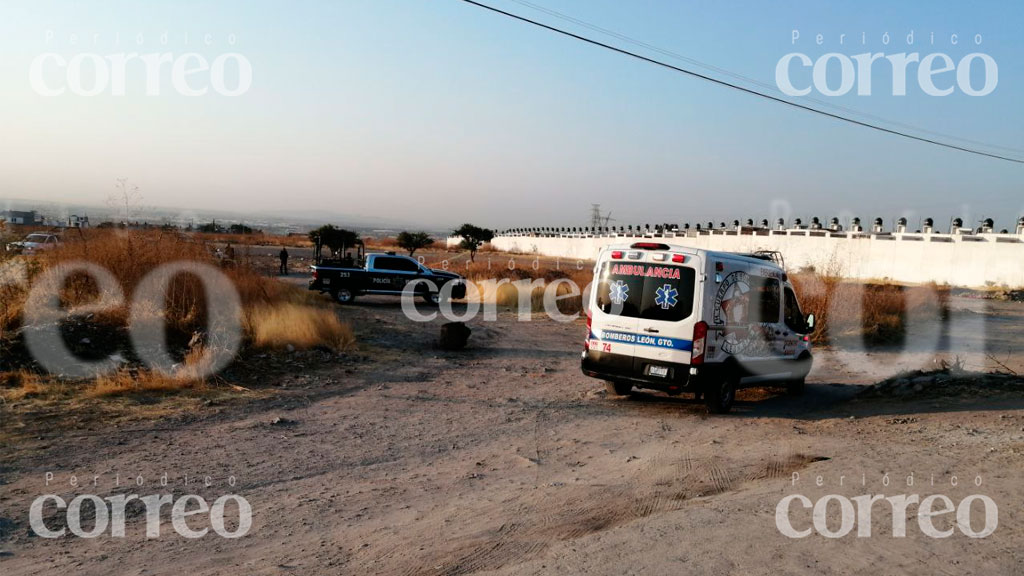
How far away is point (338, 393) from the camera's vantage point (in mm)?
10984

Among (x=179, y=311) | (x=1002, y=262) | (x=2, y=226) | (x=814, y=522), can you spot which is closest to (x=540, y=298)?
(x=179, y=311)

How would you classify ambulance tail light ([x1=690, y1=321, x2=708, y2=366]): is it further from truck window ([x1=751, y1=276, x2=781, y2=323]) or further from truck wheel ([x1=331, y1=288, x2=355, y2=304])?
truck wheel ([x1=331, y1=288, x2=355, y2=304])

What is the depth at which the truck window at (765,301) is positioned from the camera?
10.8 meters

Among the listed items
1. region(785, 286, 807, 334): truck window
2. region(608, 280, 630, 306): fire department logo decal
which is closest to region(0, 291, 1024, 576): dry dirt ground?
→ region(785, 286, 807, 334): truck window

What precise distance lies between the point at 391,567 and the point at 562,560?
1238 millimetres

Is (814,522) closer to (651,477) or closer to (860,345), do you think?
(651,477)

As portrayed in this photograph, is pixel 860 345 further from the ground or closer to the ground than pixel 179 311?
closer to the ground

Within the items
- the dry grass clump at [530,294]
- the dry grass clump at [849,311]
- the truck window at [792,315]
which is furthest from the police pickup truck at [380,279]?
the truck window at [792,315]

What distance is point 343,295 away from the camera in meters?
24.3

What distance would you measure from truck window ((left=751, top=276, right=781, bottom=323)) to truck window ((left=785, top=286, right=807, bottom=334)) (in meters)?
0.43

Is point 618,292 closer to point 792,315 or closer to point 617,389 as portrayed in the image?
point 617,389

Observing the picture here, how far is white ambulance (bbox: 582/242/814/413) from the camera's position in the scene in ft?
31.5

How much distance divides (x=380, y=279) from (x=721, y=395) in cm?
1664

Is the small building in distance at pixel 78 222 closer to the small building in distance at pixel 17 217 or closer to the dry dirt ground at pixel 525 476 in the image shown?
the small building in distance at pixel 17 217
